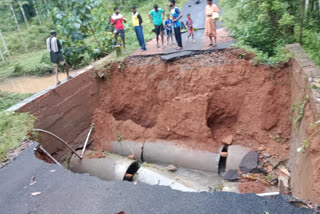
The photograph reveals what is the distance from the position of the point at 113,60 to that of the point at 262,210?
643cm

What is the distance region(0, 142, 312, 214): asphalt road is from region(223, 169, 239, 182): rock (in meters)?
2.94

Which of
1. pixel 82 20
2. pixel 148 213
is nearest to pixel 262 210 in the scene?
pixel 148 213

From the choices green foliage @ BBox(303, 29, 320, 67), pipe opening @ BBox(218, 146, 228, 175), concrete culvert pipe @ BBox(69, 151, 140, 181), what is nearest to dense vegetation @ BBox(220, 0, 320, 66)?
green foliage @ BBox(303, 29, 320, 67)

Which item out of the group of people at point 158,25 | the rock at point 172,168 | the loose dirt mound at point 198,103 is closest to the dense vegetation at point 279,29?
the loose dirt mound at point 198,103

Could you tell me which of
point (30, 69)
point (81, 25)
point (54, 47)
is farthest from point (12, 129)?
point (30, 69)

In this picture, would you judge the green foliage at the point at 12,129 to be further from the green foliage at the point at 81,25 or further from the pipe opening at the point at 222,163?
the pipe opening at the point at 222,163

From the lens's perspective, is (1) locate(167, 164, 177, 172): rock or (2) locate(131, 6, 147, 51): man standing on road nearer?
(1) locate(167, 164, 177, 172): rock

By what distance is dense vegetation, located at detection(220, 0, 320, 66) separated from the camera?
6328 mm

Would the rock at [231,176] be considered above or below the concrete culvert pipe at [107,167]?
below

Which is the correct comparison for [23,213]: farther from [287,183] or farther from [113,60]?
[113,60]

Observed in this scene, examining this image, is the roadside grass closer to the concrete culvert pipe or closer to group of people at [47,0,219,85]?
group of people at [47,0,219,85]

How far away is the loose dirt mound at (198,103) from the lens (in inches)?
248

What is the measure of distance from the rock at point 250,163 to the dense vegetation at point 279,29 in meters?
2.39

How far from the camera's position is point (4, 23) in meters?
24.9
